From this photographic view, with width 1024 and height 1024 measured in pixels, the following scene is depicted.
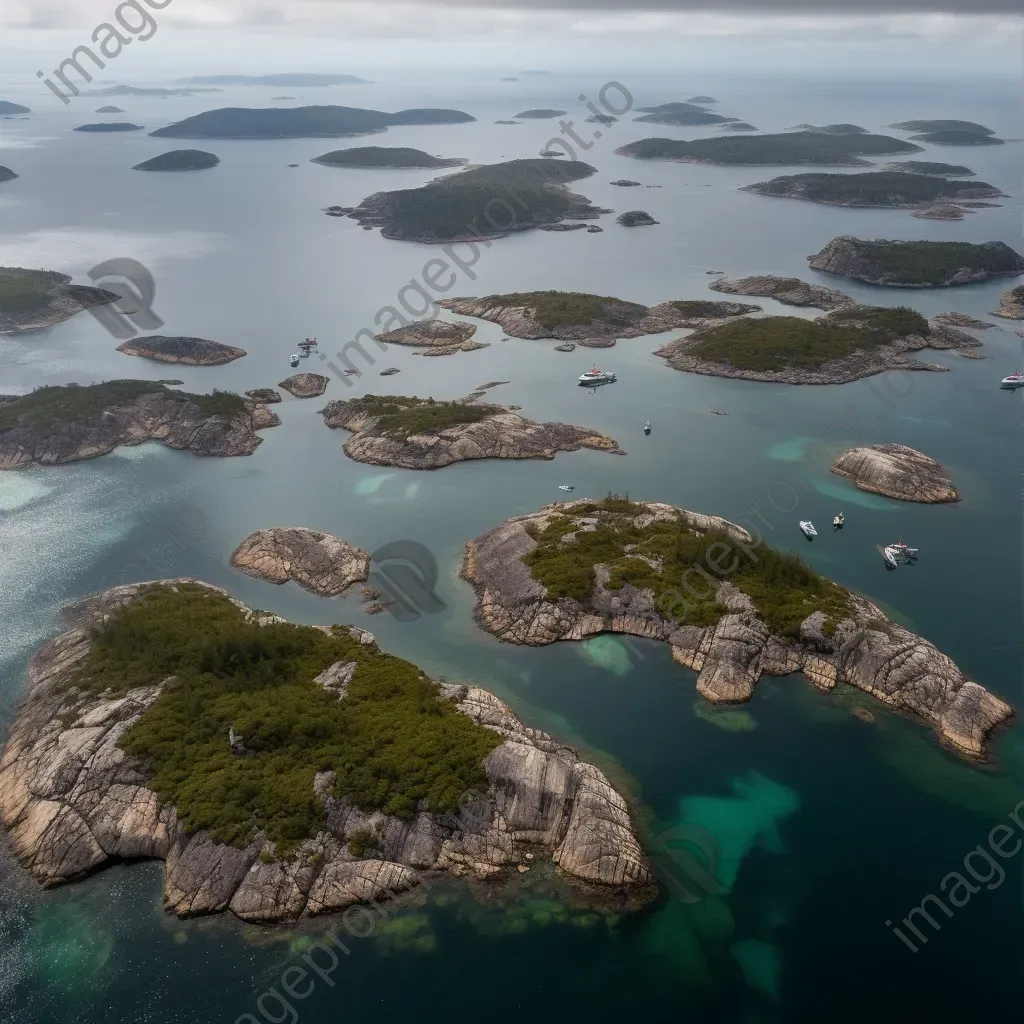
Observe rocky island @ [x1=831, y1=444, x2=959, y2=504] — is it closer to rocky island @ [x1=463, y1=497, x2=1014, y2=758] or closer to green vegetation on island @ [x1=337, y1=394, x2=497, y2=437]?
rocky island @ [x1=463, y1=497, x2=1014, y2=758]

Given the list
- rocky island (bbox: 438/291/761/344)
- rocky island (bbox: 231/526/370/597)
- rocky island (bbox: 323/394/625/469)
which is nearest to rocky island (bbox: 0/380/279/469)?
rocky island (bbox: 323/394/625/469)

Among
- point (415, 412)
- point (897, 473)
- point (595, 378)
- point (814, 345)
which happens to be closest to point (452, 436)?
point (415, 412)

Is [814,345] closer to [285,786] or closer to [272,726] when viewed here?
[272,726]

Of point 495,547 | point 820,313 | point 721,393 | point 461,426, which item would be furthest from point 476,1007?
point 820,313

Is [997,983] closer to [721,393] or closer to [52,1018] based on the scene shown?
[52,1018]

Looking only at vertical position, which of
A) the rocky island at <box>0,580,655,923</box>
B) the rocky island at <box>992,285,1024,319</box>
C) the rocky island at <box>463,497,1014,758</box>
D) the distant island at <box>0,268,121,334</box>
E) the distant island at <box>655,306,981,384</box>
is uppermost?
the rocky island at <box>0,580,655,923</box>

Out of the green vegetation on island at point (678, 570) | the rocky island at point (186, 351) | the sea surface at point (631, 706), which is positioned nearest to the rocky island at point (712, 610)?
the green vegetation on island at point (678, 570)
